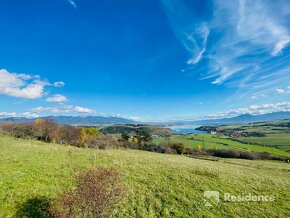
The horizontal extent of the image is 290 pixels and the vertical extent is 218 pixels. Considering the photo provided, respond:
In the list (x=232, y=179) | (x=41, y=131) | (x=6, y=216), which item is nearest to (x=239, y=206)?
(x=232, y=179)

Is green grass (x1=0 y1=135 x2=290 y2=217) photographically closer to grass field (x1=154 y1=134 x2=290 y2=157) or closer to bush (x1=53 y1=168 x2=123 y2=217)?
bush (x1=53 y1=168 x2=123 y2=217)

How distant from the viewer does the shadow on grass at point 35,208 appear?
14844 millimetres

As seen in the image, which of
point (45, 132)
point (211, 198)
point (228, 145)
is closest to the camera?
point (211, 198)

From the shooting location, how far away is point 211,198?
20.9 meters

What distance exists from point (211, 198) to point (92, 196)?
12438mm

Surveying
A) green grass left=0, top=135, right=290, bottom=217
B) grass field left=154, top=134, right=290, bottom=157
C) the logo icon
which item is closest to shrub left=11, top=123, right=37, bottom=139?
green grass left=0, top=135, right=290, bottom=217

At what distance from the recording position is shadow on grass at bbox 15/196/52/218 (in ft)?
48.7

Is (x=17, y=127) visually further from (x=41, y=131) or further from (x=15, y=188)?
(x=15, y=188)

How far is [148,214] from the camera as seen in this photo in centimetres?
1703

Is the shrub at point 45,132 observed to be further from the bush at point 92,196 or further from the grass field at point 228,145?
the grass field at point 228,145

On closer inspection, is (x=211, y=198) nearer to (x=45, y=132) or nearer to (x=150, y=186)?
(x=150, y=186)

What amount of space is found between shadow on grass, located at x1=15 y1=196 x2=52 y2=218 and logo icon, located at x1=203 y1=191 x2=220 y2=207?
12.2 metres

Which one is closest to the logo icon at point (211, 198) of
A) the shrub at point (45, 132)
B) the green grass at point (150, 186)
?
the green grass at point (150, 186)

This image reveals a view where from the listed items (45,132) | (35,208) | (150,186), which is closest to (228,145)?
(45,132)
